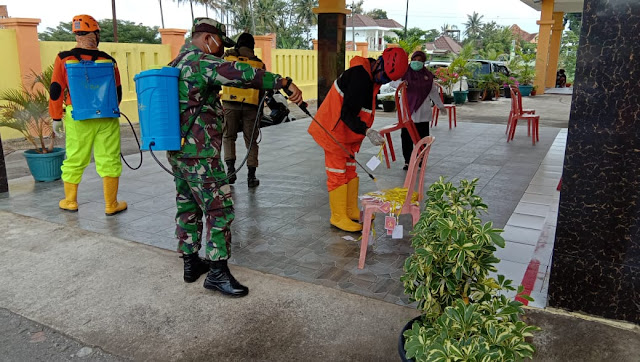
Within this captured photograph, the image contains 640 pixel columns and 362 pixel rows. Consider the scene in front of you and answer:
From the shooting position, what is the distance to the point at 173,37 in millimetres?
12672

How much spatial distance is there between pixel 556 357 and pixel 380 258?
1.44 meters

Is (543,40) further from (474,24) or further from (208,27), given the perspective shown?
(474,24)

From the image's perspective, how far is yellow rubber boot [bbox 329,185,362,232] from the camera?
4.13 m

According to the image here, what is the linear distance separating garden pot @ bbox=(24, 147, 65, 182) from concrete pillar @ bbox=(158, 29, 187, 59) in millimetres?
7407

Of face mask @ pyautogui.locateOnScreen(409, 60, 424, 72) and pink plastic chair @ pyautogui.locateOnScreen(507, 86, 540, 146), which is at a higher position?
face mask @ pyautogui.locateOnScreen(409, 60, 424, 72)

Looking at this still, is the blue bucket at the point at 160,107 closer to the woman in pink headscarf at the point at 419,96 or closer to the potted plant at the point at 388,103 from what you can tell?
the woman in pink headscarf at the point at 419,96

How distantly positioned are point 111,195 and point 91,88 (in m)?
0.98

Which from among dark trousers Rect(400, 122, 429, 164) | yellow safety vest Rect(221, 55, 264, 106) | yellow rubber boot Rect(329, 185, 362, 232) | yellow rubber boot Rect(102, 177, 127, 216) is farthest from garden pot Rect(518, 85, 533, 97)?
yellow rubber boot Rect(102, 177, 127, 216)

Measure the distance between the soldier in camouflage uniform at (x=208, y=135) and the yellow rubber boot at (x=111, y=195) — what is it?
5.42ft

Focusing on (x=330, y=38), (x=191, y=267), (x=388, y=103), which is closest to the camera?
(x=191, y=267)

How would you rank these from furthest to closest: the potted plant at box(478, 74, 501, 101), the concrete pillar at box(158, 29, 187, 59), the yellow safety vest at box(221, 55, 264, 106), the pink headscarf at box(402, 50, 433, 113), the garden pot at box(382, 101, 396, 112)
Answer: the potted plant at box(478, 74, 501, 101) < the garden pot at box(382, 101, 396, 112) < the concrete pillar at box(158, 29, 187, 59) < the pink headscarf at box(402, 50, 433, 113) < the yellow safety vest at box(221, 55, 264, 106)

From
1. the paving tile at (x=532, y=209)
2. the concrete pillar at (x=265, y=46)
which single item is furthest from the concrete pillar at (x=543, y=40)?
the paving tile at (x=532, y=209)

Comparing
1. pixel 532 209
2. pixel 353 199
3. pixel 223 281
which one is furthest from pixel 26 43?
pixel 532 209

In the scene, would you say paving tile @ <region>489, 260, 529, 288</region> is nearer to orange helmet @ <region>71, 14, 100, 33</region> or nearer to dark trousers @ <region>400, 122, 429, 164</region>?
dark trousers @ <region>400, 122, 429, 164</region>
